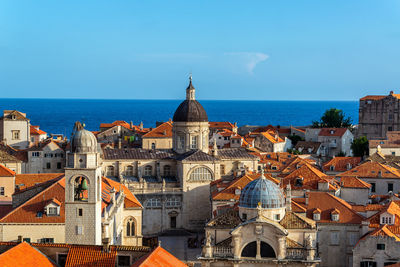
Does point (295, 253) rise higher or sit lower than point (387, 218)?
lower

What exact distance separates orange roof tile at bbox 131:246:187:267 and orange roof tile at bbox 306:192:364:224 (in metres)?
20.4

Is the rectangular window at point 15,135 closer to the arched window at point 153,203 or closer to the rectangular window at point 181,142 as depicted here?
the rectangular window at point 181,142

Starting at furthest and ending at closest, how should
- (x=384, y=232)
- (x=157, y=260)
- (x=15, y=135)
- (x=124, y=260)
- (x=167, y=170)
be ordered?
(x=15, y=135)
(x=167, y=170)
(x=384, y=232)
(x=124, y=260)
(x=157, y=260)

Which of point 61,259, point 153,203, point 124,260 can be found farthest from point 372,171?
point 61,259

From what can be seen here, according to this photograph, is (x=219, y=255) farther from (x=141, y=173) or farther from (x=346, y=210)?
(x=141, y=173)

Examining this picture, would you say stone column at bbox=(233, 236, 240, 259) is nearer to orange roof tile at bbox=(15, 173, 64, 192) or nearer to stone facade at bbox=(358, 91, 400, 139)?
orange roof tile at bbox=(15, 173, 64, 192)

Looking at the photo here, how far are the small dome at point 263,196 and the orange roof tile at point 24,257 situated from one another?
1509 cm

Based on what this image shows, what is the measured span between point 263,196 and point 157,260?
13.2 meters

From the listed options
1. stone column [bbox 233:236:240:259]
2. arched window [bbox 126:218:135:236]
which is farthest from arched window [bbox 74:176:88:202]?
arched window [bbox 126:218:135:236]

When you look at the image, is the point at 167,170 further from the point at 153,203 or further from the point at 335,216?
the point at 335,216

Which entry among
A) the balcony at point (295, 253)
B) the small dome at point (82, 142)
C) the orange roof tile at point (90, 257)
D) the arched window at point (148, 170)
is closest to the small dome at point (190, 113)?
the arched window at point (148, 170)

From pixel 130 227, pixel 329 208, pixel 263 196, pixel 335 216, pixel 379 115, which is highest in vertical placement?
pixel 379 115

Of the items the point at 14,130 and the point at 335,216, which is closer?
the point at 335,216

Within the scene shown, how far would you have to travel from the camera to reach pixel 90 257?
129ft
